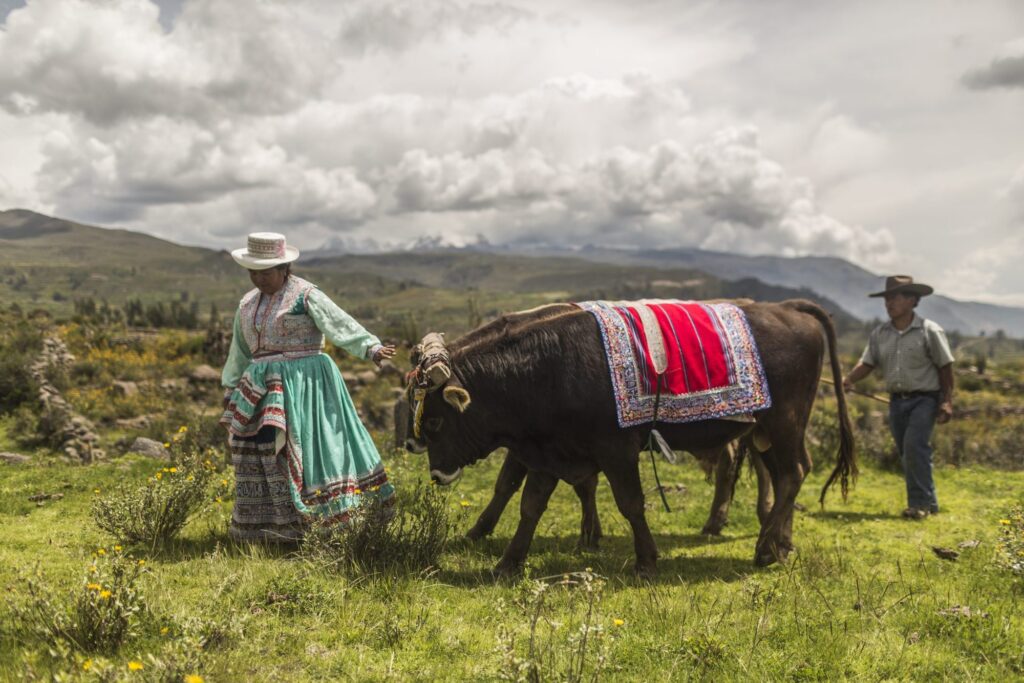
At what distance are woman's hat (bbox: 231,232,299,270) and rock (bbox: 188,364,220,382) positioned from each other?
433 inches

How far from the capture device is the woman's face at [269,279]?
17.9 feet

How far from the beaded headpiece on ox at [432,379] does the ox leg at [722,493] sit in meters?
3.38

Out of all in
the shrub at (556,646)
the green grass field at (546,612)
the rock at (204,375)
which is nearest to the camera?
the shrub at (556,646)

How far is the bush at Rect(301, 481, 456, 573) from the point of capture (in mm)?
4703

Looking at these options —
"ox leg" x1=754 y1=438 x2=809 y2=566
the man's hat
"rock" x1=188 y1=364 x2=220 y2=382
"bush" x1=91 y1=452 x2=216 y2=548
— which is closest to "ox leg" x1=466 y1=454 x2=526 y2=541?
"ox leg" x1=754 y1=438 x2=809 y2=566

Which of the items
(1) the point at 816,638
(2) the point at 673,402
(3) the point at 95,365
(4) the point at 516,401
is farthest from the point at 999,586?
(3) the point at 95,365

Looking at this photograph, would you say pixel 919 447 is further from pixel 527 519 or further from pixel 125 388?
pixel 125 388

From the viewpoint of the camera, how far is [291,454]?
17.4 ft

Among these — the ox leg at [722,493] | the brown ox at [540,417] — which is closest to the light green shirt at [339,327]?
the brown ox at [540,417]

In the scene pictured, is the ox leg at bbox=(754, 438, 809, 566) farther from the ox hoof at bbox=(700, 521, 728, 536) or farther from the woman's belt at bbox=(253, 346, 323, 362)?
the woman's belt at bbox=(253, 346, 323, 362)

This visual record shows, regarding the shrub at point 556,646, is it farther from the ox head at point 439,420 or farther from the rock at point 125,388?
the rock at point 125,388

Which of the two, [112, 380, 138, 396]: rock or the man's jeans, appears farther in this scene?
[112, 380, 138, 396]: rock

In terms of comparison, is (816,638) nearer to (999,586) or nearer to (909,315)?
(999,586)

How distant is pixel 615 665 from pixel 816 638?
1.35 m
